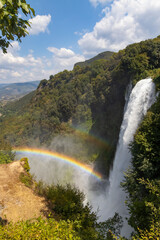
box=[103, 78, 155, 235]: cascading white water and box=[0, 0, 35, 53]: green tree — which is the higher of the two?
box=[0, 0, 35, 53]: green tree

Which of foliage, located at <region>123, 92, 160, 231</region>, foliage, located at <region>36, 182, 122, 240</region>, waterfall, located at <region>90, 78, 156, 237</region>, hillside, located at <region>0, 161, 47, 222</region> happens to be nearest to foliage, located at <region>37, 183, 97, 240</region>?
foliage, located at <region>36, 182, 122, 240</region>

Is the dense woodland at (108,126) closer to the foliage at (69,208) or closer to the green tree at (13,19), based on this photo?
the foliage at (69,208)

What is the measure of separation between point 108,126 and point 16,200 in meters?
26.1

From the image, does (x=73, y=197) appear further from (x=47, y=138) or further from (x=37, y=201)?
(x=47, y=138)

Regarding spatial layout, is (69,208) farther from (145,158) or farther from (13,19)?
(13,19)

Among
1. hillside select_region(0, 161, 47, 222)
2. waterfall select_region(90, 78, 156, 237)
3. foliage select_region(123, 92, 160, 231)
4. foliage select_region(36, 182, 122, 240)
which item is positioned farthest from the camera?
waterfall select_region(90, 78, 156, 237)

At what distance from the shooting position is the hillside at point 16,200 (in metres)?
8.33

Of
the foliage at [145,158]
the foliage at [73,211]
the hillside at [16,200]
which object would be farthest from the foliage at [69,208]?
the foliage at [145,158]

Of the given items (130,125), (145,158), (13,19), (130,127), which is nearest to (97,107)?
(130,125)

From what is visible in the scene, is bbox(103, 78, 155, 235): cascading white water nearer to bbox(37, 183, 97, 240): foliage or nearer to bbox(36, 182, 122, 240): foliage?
bbox(36, 182, 122, 240): foliage

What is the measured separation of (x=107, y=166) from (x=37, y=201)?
733 inches

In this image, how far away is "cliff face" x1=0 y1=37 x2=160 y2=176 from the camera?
78.7ft

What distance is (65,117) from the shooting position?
43.9m

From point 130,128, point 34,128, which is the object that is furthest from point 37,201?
point 34,128
